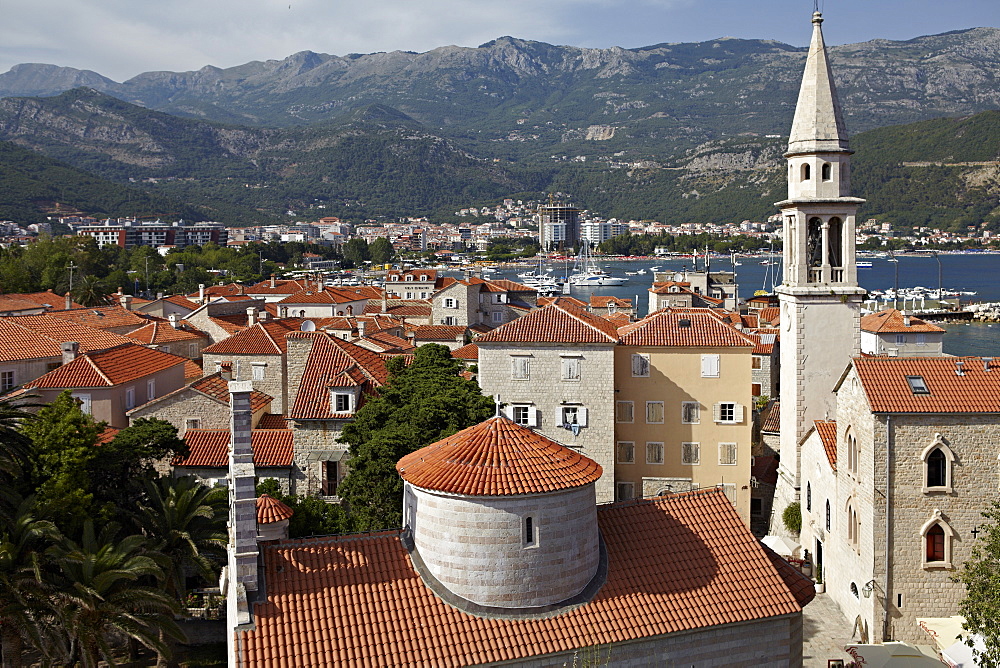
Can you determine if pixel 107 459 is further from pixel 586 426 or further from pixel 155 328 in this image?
pixel 155 328

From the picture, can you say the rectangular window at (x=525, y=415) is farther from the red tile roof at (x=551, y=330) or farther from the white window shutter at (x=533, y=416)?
the red tile roof at (x=551, y=330)

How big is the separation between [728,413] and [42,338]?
2857cm

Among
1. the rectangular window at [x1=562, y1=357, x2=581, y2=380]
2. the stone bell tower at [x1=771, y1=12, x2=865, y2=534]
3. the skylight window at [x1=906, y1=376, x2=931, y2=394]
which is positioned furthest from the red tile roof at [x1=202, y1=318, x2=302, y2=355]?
the skylight window at [x1=906, y1=376, x2=931, y2=394]

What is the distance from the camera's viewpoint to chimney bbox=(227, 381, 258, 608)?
13656 mm

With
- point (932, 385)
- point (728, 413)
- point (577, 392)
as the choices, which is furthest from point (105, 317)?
point (932, 385)

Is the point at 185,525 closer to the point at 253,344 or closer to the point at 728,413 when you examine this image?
the point at 253,344

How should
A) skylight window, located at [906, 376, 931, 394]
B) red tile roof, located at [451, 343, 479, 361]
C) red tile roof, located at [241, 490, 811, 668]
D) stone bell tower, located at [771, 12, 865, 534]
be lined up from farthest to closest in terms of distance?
red tile roof, located at [451, 343, 479, 361] → stone bell tower, located at [771, 12, 865, 534] → skylight window, located at [906, 376, 931, 394] → red tile roof, located at [241, 490, 811, 668]

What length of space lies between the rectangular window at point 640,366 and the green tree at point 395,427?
19.4 ft

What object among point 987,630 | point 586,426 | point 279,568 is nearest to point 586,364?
point 586,426

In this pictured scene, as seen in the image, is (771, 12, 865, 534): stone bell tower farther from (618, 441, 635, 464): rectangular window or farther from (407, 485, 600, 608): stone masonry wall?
(407, 485, 600, 608): stone masonry wall

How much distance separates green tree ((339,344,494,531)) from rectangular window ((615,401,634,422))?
536 centimetres

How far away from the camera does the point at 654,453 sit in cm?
3497

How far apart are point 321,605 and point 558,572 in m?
3.62

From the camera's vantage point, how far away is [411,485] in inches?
600
